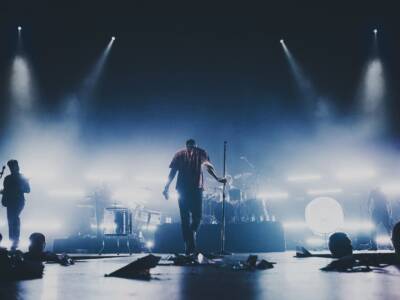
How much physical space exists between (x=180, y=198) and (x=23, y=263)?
3.51m

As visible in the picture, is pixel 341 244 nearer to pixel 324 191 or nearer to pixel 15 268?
pixel 15 268

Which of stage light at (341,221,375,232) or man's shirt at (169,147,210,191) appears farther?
stage light at (341,221,375,232)

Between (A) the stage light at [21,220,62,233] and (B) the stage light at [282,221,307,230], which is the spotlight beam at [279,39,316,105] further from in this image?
(A) the stage light at [21,220,62,233]

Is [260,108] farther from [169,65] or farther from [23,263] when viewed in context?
[23,263]

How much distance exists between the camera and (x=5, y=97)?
15398 mm

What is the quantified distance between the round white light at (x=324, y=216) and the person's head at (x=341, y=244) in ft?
22.5

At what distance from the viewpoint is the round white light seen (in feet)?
37.1

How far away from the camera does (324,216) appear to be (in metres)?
11.5

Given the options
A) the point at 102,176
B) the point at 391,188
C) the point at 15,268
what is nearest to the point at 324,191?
the point at 391,188

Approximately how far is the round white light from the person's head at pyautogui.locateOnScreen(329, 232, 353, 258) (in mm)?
6867

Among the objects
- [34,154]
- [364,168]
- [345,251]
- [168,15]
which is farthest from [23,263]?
[168,15]

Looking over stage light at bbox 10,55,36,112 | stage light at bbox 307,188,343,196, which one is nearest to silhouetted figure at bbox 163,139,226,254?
stage light at bbox 307,188,343,196

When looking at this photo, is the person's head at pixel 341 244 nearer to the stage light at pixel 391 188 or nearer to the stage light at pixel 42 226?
the stage light at pixel 391 188

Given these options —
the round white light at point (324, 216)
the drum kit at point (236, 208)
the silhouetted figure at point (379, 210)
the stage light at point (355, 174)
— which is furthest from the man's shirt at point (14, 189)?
the stage light at point (355, 174)
